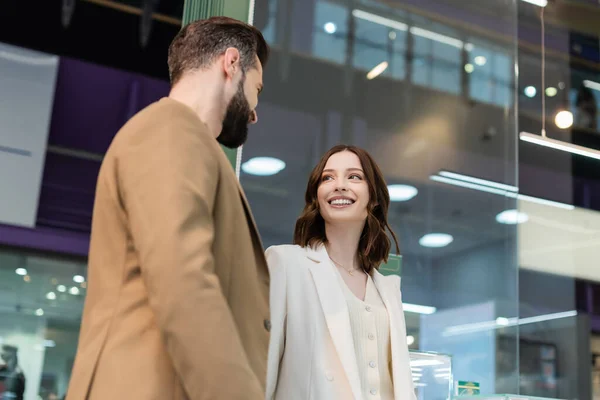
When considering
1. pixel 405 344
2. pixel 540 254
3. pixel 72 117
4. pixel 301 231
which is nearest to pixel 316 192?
pixel 301 231

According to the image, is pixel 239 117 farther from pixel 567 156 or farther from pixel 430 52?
pixel 567 156

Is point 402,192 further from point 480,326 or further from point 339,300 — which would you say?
point 339,300

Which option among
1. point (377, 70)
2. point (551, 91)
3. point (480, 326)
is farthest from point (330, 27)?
point (551, 91)

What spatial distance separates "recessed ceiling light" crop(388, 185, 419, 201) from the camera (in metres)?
4.20

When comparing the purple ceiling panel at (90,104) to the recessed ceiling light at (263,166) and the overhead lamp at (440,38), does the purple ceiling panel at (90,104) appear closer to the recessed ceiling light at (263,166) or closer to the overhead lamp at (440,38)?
the overhead lamp at (440,38)

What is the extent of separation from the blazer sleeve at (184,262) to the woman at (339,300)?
0.83m

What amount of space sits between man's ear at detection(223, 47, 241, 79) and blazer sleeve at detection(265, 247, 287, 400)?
0.79 meters

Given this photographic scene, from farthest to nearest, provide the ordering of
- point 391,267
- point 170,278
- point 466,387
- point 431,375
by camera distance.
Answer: point 466,387 → point 391,267 → point 431,375 → point 170,278

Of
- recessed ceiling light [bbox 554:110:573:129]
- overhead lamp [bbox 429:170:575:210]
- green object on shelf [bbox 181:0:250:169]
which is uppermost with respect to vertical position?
recessed ceiling light [bbox 554:110:573:129]

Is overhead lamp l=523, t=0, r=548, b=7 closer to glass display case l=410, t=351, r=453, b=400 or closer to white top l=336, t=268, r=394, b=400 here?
glass display case l=410, t=351, r=453, b=400

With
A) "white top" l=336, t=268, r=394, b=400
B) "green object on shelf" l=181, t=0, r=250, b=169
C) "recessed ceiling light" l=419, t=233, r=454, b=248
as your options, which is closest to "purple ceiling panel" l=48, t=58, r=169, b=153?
"recessed ceiling light" l=419, t=233, r=454, b=248

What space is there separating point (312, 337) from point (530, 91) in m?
3.72

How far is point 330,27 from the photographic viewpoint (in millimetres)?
3998

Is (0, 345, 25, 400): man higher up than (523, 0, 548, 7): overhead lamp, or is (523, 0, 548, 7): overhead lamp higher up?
(523, 0, 548, 7): overhead lamp
